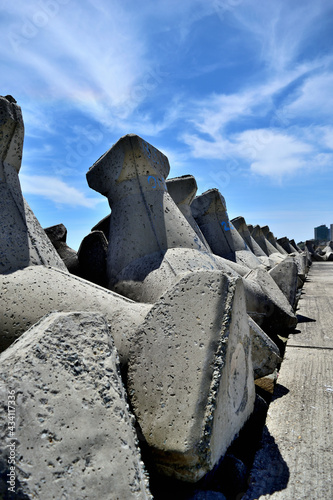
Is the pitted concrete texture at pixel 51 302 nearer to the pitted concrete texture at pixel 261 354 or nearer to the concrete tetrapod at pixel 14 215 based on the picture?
the concrete tetrapod at pixel 14 215

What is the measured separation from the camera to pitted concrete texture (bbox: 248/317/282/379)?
2.05m

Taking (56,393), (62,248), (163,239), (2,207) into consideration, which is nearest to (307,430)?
(56,393)

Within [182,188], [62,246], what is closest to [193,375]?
[62,246]

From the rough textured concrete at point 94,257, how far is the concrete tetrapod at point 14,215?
30.7 inches

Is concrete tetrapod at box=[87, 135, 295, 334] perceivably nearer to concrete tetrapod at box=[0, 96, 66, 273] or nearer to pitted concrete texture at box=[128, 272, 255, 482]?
concrete tetrapod at box=[0, 96, 66, 273]

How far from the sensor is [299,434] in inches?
64.9

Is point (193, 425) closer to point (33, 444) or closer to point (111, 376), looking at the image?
point (111, 376)

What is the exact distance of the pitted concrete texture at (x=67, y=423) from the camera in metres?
0.99

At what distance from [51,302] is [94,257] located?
4.48ft

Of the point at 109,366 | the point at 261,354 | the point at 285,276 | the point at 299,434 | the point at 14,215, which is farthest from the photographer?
the point at 285,276

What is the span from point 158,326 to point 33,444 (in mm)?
643

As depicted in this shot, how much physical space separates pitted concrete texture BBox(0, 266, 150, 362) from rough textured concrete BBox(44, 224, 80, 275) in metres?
1.25

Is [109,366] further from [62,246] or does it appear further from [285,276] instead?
[285,276]

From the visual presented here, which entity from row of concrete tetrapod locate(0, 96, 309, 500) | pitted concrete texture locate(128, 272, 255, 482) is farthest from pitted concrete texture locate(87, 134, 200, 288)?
pitted concrete texture locate(128, 272, 255, 482)
